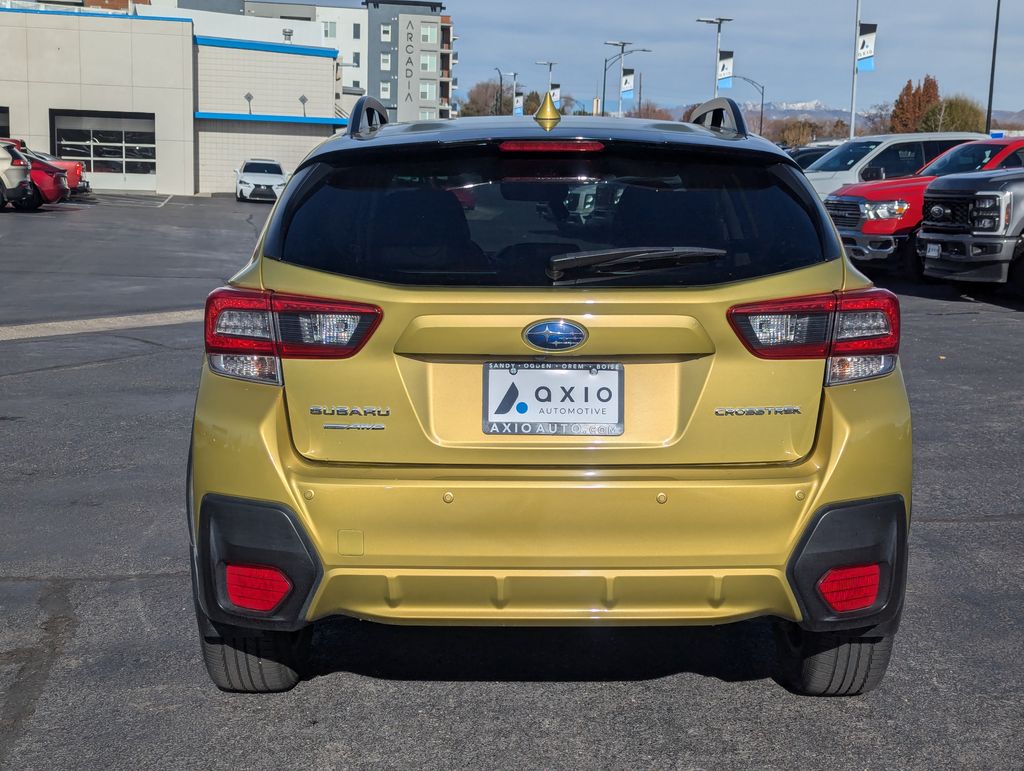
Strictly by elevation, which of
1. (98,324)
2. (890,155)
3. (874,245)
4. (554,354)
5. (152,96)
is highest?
(152,96)

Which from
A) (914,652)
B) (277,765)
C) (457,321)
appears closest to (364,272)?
(457,321)

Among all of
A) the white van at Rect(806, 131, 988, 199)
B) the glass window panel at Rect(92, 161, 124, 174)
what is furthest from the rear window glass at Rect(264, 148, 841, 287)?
the glass window panel at Rect(92, 161, 124, 174)

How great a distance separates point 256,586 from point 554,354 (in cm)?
96

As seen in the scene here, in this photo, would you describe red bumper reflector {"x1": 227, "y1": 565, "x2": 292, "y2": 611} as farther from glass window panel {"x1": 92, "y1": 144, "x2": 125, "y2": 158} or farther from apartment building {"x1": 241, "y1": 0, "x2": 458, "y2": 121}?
apartment building {"x1": 241, "y1": 0, "x2": 458, "y2": 121}

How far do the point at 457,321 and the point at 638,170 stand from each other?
2.26ft

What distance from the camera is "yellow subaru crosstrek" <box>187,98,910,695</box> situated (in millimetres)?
3129

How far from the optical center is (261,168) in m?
50.1

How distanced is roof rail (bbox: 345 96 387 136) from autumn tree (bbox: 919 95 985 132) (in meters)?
74.2

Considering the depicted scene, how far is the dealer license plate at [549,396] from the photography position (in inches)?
124

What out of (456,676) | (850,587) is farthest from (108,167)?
(850,587)

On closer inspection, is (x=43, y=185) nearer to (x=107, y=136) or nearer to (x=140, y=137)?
(x=107, y=136)

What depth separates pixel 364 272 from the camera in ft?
10.5

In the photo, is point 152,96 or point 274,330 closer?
point 274,330

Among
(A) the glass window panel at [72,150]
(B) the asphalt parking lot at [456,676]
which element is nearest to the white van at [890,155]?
(B) the asphalt parking lot at [456,676]
